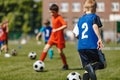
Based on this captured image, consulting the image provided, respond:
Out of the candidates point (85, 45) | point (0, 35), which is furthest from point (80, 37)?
point (0, 35)

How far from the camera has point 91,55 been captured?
782 centimetres

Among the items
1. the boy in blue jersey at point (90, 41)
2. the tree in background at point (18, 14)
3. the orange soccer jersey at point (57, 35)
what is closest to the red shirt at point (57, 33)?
the orange soccer jersey at point (57, 35)

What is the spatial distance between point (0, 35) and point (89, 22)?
12.2m

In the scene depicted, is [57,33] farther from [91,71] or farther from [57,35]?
[91,71]

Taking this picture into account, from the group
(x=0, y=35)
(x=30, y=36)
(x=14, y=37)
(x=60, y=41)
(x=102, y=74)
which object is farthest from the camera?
(x=30, y=36)

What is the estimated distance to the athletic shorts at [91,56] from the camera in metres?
7.74

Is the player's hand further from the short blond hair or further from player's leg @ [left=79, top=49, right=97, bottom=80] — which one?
the short blond hair

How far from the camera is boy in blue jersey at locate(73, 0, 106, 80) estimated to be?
7.72 meters

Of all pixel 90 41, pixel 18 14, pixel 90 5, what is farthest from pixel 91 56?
pixel 18 14

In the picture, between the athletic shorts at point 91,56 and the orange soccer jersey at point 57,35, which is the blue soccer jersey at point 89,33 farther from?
the orange soccer jersey at point 57,35

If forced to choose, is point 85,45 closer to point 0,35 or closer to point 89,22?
point 89,22

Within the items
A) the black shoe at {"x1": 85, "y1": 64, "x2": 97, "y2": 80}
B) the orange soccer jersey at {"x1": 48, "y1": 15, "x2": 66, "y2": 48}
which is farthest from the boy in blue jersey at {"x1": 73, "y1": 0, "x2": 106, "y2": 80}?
the orange soccer jersey at {"x1": 48, "y1": 15, "x2": 66, "y2": 48}

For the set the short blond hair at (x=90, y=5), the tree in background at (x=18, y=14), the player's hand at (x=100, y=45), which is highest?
the short blond hair at (x=90, y=5)

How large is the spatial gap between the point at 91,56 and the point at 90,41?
1.05 ft
